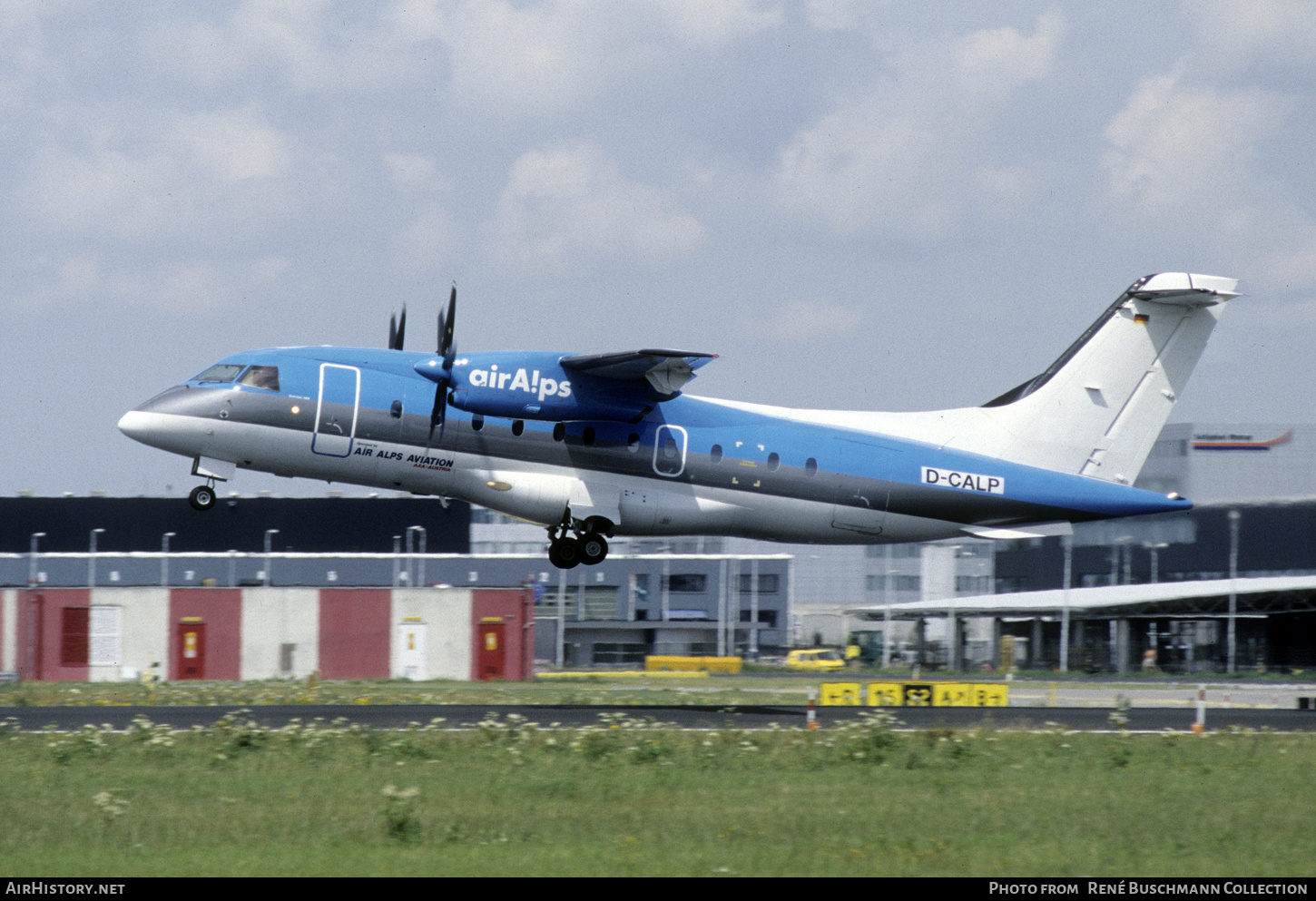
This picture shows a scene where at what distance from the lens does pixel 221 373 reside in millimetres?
26766

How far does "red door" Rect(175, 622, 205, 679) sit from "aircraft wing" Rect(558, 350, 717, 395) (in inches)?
1331

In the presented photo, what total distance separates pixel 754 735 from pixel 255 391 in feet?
38.6

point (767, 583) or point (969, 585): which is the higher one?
point (767, 583)

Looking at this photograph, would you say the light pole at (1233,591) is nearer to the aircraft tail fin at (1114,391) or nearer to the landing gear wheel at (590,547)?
the aircraft tail fin at (1114,391)

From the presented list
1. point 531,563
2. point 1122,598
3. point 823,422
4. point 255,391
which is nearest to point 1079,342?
point 823,422

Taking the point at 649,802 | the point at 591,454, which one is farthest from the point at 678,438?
the point at 649,802

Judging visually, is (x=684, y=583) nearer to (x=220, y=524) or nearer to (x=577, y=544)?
(x=220, y=524)

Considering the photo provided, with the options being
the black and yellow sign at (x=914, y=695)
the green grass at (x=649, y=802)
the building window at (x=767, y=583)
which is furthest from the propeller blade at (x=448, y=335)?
the building window at (x=767, y=583)

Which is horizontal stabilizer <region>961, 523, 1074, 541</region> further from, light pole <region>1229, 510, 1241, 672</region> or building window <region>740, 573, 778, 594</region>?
building window <region>740, 573, 778, 594</region>

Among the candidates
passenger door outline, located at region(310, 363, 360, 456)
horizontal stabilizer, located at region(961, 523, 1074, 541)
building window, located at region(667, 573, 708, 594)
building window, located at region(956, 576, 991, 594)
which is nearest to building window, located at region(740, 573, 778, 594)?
building window, located at region(667, 573, 708, 594)

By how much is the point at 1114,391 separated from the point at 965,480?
428 cm

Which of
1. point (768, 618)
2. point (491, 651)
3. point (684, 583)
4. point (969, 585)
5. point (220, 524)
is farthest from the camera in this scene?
point (969, 585)

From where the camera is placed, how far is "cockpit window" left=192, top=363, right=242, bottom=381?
26.7 metres
